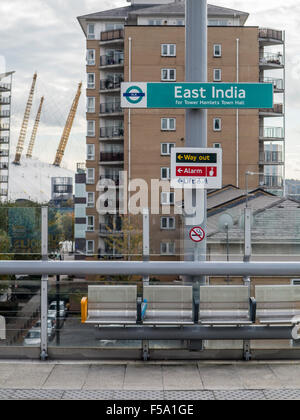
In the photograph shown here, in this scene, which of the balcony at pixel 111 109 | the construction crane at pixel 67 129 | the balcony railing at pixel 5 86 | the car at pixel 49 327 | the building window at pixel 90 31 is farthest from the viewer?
the balcony railing at pixel 5 86

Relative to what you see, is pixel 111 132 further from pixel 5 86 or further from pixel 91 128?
pixel 5 86

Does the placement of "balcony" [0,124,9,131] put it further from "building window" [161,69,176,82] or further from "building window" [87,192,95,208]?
"building window" [87,192,95,208]

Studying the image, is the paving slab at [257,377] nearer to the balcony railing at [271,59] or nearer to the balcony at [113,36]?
the balcony railing at [271,59]

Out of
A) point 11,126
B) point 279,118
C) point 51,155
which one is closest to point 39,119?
point 11,126

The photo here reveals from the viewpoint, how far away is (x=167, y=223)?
591cm

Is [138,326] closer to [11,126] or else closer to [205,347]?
[205,347]

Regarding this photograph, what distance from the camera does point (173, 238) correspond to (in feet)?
18.8

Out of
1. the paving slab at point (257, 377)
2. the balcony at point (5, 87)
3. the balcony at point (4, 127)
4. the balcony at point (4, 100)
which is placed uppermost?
the balcony at point (5, 87)

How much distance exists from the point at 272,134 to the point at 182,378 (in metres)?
22.4

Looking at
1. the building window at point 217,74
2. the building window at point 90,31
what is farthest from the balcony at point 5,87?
the building window at point 217,74

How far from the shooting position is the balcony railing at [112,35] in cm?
4198

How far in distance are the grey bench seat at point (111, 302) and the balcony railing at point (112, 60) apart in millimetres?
37875

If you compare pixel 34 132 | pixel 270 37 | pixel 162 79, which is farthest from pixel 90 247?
pixel 34 132

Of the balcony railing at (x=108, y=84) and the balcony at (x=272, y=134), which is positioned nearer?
the balcony at (x=272, y=134)
